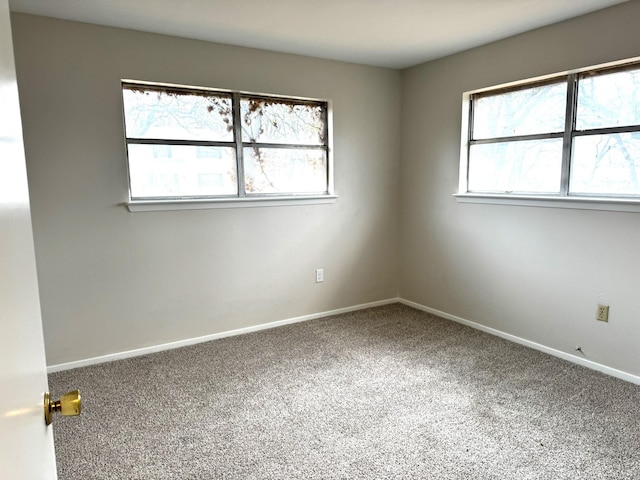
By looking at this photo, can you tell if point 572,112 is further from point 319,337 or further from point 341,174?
point 319,337

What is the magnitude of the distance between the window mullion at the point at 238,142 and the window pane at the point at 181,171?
40 mm

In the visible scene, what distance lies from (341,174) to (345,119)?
49 centimetres

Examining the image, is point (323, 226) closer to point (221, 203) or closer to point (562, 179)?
point (221, 203)

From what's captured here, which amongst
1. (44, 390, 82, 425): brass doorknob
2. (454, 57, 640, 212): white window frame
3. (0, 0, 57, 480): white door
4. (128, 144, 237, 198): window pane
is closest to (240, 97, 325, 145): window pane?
(128, 144, 237, 198): window pane

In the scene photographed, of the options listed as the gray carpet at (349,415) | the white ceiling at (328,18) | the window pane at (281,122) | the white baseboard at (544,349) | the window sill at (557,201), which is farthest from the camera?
the window pane at (281,122)

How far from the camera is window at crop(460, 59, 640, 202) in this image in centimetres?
258

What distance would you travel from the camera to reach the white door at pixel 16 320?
0.58 m

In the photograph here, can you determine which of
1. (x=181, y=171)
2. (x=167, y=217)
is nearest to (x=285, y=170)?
(x=181, y=171)

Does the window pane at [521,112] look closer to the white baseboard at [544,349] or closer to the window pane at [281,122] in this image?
the window pane at [281,122]

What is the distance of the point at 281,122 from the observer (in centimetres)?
355

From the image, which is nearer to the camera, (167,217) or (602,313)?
(602,313)

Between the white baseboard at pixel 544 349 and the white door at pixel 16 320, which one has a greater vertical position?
the white door at pixel 16 320

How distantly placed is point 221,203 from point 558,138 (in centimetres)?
248

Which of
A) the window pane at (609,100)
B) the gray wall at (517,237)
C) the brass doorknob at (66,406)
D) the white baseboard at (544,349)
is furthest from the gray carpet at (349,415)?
the window pane at (609,100)
